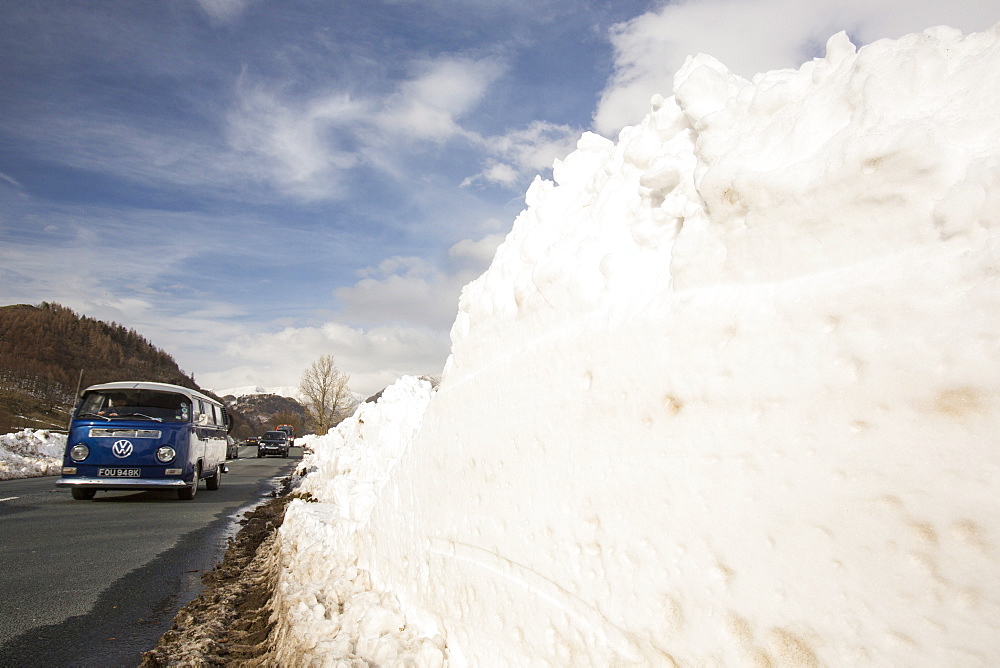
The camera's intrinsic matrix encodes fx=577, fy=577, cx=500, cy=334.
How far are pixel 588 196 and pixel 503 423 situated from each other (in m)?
1.15

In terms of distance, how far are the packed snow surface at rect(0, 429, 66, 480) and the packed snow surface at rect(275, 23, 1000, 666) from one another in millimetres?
15171

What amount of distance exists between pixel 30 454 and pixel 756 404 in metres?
21.1

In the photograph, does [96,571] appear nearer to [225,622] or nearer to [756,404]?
[225,622]

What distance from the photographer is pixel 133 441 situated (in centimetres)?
901

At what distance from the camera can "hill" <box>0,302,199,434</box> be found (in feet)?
175

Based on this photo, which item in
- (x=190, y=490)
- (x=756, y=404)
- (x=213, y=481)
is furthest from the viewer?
(x=213, y=481)

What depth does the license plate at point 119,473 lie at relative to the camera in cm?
889

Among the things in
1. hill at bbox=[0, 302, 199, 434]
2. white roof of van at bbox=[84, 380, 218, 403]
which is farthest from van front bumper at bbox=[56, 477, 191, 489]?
hill at bbox=[0, 302, 199, 434]

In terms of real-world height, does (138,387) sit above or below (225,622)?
above

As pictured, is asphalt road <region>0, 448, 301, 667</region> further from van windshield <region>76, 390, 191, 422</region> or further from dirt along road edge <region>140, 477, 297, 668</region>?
van windshield <region>76, 390, 191, 422</region>

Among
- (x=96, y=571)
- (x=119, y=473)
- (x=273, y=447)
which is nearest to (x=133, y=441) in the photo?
(x=119, y=473)

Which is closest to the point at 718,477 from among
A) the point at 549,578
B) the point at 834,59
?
the point at 549,578

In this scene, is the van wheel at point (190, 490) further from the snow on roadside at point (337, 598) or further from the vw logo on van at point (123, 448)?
the snow on roadside at point (337, 598)

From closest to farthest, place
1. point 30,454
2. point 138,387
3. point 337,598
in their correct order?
point 337,598 < point 138,387 < point 30,454
